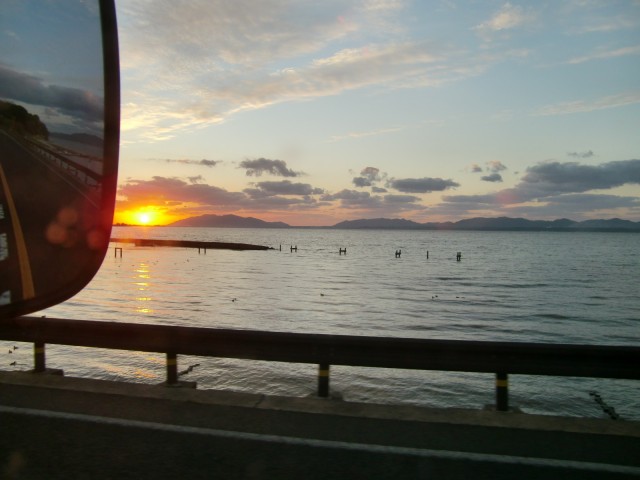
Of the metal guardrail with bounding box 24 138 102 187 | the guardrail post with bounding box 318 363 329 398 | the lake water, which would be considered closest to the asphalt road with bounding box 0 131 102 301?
the metal guardrail with bounding box 24 138 102 187

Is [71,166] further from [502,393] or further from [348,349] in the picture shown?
[502,393]

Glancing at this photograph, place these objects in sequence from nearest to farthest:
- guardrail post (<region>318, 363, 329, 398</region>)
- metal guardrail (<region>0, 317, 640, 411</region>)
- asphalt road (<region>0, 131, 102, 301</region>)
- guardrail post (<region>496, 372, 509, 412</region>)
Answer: asphalt road (<region>0, 131, 102, 301</region>) → metal guardrail (<region>0, 317, 640, 411</region>) → guardrail post (<region>496, 372, 509, 412</region>) → guardrail post (<region>318, 363, 329, 398</region>)

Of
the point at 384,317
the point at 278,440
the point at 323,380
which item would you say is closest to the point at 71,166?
the point at 278,440

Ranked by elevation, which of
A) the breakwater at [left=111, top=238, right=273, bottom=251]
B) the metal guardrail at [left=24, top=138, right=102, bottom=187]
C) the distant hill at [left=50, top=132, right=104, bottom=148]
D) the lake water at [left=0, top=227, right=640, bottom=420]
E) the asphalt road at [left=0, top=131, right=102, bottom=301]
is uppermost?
the distant hill at [left=50, top=132, right=104, bottom=148]

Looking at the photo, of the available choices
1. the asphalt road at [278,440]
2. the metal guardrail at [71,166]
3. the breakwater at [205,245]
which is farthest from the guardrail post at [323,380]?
the breakwater at [205,245]

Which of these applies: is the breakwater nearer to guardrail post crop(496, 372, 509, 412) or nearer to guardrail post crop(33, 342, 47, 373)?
guardrail post crop(33, 342, 47, 373)

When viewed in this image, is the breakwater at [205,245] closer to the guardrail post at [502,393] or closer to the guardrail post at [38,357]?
the guardrail post at [38,357]

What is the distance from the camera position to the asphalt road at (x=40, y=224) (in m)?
1.88

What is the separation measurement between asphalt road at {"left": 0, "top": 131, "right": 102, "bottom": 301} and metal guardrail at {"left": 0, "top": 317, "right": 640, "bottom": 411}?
454 centimetres

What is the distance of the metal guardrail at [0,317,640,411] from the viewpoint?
5.92 meters

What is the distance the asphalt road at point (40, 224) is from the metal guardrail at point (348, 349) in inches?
179

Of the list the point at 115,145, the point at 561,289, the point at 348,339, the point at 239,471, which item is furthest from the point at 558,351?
the point at 561,289

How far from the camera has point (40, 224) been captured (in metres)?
2.06

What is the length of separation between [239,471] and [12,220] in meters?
3.09
